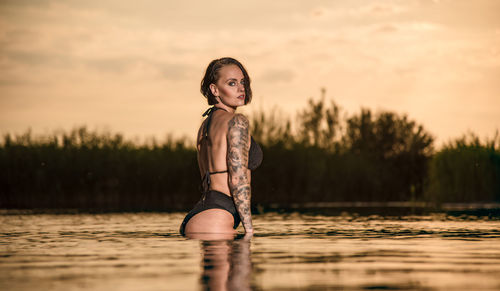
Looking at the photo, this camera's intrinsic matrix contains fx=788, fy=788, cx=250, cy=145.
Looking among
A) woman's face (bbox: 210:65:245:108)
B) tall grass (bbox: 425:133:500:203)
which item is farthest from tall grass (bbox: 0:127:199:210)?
woman's face (bbox: 210:65:245:108)

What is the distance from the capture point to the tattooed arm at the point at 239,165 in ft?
24.0

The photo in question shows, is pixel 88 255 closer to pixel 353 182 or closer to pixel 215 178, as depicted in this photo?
pixel 215 178

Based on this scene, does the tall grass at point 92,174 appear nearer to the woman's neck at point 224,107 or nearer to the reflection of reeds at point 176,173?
the reflection of reeds at point 176,173

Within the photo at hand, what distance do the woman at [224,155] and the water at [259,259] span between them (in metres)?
0.25

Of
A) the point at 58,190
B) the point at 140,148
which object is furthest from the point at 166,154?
the point at 58,190

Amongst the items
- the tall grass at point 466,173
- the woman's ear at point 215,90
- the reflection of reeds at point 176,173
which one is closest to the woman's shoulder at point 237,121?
the woman's ear at point 215,90

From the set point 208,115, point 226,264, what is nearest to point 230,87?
point 208,115

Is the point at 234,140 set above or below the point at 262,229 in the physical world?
above

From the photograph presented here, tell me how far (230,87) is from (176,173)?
1248 cm

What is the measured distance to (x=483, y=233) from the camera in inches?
341

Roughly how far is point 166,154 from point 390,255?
14.8m

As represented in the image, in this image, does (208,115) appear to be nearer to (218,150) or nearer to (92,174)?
(218,150)

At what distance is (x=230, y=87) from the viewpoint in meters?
7.73

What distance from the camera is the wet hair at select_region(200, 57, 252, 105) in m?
7.82
